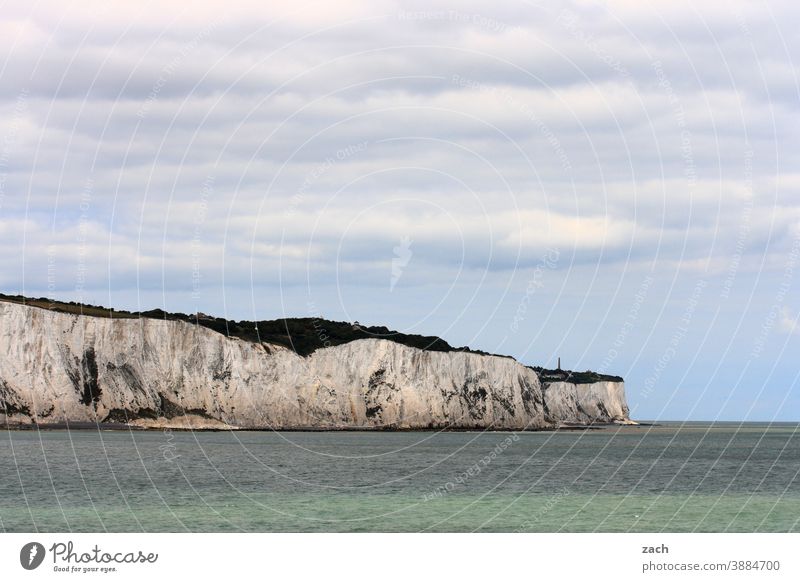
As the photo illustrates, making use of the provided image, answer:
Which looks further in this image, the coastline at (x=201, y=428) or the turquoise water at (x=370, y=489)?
the coastline at (x=201, y=428)

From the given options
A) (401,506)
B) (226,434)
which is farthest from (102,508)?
(226,434)

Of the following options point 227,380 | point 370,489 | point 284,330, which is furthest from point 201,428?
point 370,489

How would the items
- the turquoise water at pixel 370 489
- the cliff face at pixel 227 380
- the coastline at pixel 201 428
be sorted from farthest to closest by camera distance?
the coastline at pixel 201 428 → the cliff face at pixel 227 380 → the turquoise water at pixel 370 489

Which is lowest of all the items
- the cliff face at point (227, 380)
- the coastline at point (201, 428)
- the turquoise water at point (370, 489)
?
the turquoise water at point (370, 489)

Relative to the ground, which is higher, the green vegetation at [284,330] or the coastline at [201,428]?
the green vegetation at [284,330]

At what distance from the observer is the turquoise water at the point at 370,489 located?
39312mm

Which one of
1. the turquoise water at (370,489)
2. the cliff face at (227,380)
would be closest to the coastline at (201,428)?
the cliff face at (227,380)

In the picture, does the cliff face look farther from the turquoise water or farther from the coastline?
the turquoise water

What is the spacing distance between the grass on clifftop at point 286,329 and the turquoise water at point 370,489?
23.1 metres

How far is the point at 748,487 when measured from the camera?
192 ft

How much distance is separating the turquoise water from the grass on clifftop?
23134 millimetres

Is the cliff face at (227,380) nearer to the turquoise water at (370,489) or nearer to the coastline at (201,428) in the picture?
the coastline at (201,428)

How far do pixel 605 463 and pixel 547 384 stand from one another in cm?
8042
